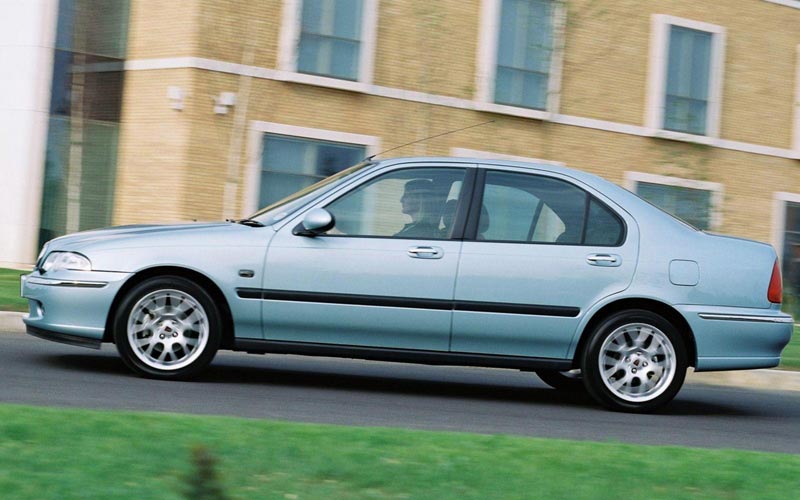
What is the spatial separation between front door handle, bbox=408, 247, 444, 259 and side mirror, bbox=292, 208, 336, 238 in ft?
1.87

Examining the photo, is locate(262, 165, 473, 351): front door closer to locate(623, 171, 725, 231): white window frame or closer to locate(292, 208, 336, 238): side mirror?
locate(292, 208, 336, 238): side mirror

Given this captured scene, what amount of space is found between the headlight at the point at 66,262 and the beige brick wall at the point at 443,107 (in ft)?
36.0

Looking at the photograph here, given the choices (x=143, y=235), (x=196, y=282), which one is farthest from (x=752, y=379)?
(x=143, y=235)

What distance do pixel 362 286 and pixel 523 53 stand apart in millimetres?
14811

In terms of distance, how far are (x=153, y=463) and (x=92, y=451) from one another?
0.31 m

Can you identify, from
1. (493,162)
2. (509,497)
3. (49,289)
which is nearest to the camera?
(509,497)

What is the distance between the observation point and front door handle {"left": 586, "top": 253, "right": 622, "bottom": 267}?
27.1 ft

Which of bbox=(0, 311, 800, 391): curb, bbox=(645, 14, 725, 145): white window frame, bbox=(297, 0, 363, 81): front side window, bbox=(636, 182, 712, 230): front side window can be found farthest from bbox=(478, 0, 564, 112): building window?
bbox=(0, 311, 800, 391): curb

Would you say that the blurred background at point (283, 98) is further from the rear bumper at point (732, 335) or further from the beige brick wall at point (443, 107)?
the rear bumper at point (732, 335)

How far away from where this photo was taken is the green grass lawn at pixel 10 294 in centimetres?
1217

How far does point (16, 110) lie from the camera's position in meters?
20.0

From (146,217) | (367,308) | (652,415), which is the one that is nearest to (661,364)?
(652,415)

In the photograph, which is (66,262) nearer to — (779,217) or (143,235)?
(143,235)

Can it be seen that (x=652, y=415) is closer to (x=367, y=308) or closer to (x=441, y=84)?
(x=367, y=308)
